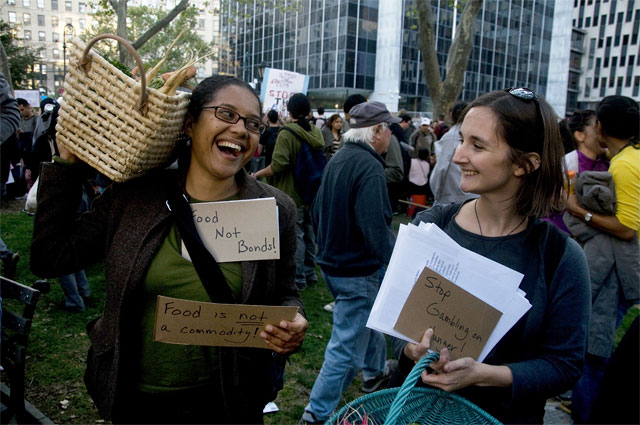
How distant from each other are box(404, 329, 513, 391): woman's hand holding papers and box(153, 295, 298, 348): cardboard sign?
45 cm

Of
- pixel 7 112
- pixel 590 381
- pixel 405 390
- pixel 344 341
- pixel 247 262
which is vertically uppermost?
pixel 7 112

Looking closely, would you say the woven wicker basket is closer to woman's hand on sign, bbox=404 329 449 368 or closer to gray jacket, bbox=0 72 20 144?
woman's hand on sign, bbox=404 329 449 368

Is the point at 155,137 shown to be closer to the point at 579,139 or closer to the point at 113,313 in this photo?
the point at 113,313

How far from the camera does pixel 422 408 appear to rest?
143 cm

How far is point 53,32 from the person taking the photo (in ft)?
227

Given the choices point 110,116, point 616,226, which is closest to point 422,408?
point 110,116

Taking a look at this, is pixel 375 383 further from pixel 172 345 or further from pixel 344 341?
pixel 172 345

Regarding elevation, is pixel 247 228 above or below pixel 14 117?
below

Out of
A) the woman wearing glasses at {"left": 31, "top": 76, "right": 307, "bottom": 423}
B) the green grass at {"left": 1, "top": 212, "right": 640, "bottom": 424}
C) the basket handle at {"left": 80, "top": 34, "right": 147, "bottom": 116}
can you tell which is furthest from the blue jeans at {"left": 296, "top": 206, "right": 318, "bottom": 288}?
the basket handle at {"left": 80, "top": 34, "right": 147, "bottom": 116}

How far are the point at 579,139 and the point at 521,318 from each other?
108 inches

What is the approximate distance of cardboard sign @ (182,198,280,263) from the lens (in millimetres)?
1760

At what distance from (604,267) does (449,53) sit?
1054cm

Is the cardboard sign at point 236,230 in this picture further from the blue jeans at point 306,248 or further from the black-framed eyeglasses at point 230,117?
the blue jeans at point 306,248

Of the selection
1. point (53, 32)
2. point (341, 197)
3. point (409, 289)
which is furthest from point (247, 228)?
point (53, 32)
